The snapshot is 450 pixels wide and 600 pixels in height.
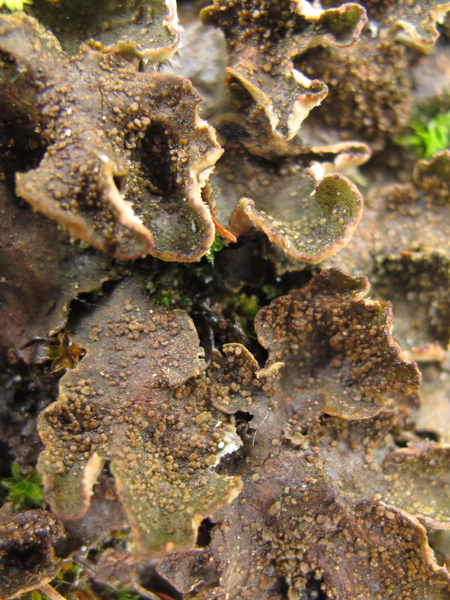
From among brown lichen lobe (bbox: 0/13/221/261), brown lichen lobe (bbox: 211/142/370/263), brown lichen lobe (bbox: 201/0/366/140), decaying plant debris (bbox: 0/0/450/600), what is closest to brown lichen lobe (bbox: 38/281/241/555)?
decaying plant debris (bbox: 0/0/450/600)

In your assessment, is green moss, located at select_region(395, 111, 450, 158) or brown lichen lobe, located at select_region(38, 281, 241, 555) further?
green moss, located at select_region(395, 111, 450, 158)

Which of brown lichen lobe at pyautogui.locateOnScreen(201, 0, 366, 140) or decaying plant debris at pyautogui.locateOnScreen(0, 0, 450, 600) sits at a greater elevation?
brown lichen lobe at pyautogui.locateOnScreen(201, 0, 366, 140)

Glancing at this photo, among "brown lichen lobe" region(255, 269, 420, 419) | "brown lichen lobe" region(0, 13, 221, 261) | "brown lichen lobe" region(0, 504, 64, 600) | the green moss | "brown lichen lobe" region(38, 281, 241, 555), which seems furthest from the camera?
the green moss

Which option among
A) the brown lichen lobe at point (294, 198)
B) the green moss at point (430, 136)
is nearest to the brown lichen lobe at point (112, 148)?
the brown lichen lobe at point (294, 198)

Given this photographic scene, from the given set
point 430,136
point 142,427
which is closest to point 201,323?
point 142,427

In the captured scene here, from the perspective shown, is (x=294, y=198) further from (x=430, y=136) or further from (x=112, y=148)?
(x=430, y=136)

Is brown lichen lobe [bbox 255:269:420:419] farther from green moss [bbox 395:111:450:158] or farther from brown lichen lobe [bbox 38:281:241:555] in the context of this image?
green moss [bbox 395:111:450:158]
